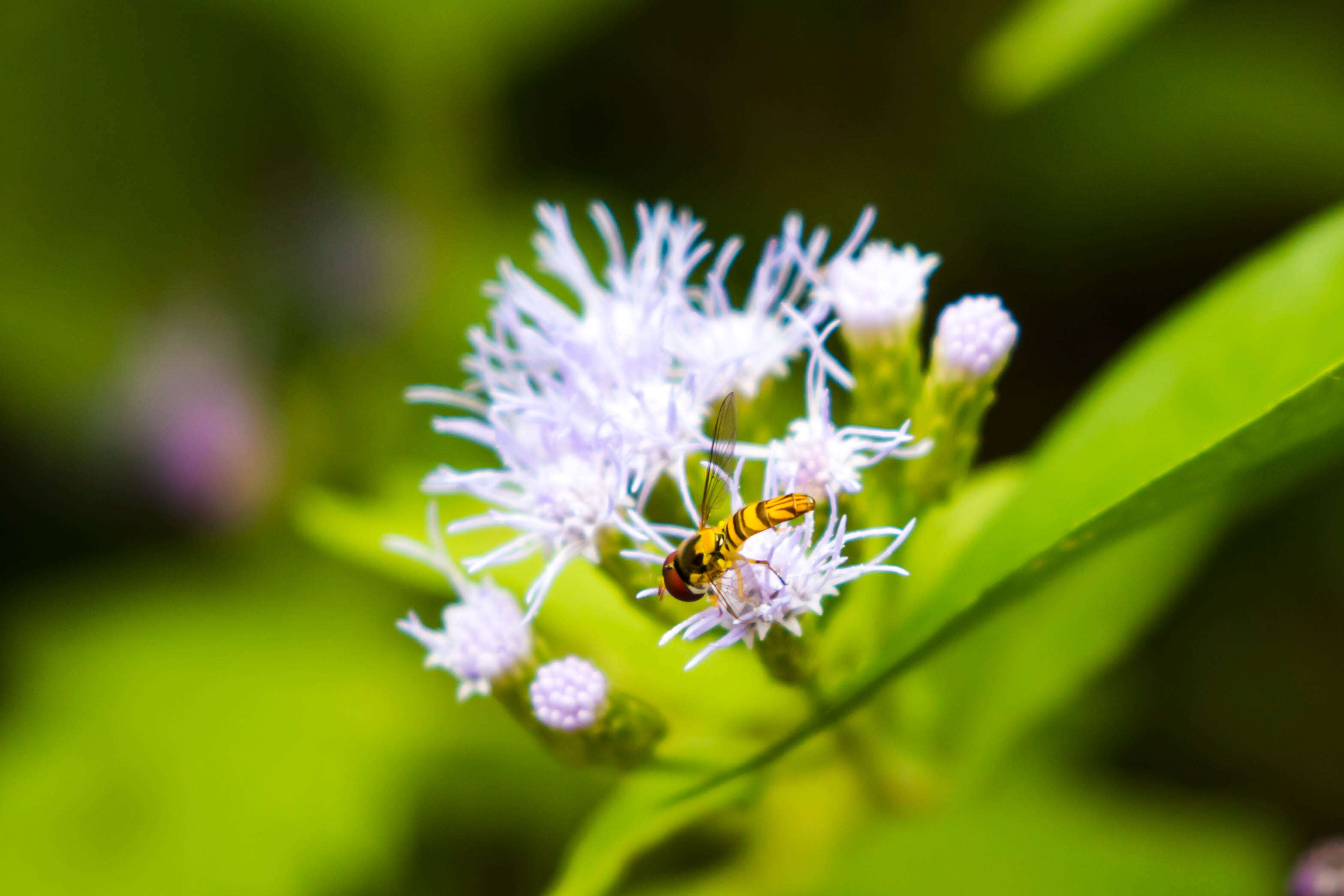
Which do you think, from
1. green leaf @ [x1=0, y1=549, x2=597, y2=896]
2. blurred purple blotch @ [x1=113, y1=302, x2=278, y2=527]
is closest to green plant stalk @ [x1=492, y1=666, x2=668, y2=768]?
green leaf @ [x1=0, y1=549, x2=597, y2=896]

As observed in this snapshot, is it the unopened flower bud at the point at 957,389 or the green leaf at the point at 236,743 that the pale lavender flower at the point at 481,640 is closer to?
the unopened flower bud at the point at 957,389

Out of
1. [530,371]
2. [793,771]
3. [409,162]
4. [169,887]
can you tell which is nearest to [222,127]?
[409,162]

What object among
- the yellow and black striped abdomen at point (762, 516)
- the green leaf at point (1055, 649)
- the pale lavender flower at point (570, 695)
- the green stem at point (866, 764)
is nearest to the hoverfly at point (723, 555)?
the yellow and black striped abdomen at point (762, 516)

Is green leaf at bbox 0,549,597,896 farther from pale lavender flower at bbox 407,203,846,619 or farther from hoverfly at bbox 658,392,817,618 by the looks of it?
hoverfly at bbox 658,392,817,618

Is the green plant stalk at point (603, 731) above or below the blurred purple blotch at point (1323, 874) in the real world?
above

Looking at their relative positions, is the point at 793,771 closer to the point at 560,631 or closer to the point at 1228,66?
the point at 560,631

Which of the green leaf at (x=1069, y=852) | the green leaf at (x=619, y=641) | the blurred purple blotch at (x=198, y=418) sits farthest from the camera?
the blurred purple blotch at (x=198, y=418)

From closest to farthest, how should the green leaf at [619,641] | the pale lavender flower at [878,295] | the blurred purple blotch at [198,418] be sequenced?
the pale lavender flower at [878,295]
the green leaf at [619,641]
the blurred purple blotch at [198,418]
